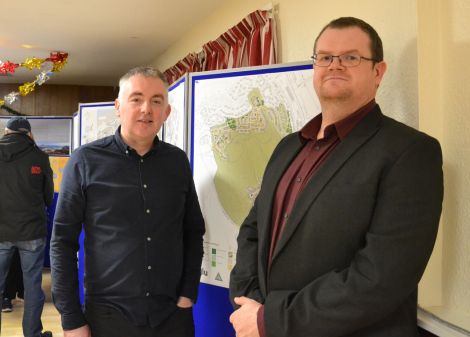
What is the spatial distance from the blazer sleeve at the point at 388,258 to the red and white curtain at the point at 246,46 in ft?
5.66

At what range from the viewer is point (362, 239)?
0.97m

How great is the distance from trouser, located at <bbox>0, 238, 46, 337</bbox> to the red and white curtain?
1.92m

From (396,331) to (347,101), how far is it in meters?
0.53

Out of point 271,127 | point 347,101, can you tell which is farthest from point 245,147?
point 347,101

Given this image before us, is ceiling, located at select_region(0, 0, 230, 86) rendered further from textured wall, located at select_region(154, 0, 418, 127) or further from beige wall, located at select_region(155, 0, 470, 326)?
beige wall, located at select_region(155, 0, 470, 326)

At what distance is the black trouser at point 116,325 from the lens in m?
1.55

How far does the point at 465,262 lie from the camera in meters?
1.15

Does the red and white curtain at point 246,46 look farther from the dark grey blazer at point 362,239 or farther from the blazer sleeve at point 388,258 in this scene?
the blazer sleeve at point 388,258

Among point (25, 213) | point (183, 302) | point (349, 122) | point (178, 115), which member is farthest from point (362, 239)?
point (25, 213)

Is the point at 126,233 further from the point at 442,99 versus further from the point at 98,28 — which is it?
the point at 98,28

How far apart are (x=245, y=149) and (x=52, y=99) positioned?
647 centimetres

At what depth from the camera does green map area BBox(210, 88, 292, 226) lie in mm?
1765

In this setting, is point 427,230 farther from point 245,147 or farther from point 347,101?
point 245,147

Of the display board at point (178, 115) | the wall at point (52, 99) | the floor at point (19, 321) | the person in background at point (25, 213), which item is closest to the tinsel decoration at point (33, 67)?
the person in background at point (25, 213)
